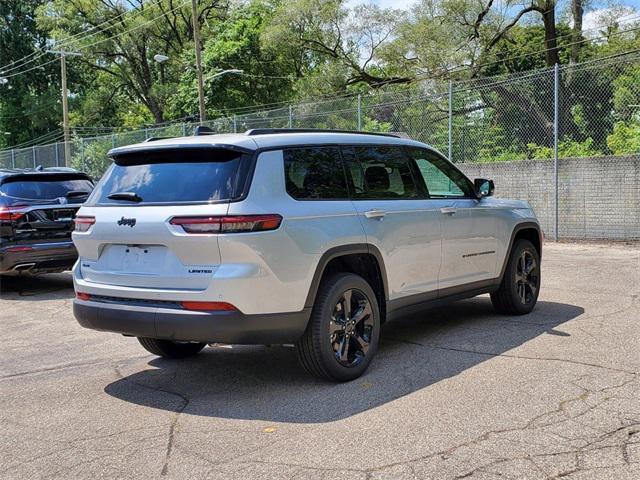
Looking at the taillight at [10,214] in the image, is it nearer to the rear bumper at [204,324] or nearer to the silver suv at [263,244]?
the silver suv at [263,244]

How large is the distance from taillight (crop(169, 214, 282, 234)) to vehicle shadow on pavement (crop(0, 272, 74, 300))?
5.96m

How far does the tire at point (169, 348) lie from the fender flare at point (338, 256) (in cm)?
172

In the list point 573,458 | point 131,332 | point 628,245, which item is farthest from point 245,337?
point 628,245

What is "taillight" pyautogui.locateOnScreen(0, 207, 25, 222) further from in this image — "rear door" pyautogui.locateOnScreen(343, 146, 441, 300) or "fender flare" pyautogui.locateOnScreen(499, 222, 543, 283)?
"fender flare" pyautogui.locateOnScreen(499, 222, 543, 283)

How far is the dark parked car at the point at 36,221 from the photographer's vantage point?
9.44 m

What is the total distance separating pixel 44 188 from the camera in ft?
32.8

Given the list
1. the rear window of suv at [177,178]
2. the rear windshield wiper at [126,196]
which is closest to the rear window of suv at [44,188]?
the rear window of suv at [177,178]

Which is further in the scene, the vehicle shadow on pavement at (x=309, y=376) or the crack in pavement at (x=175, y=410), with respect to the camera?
the vehicle shadow on pavement at (x=309, y=376)

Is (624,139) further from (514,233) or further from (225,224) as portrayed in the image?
(225,224)

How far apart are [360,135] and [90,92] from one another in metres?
51.9

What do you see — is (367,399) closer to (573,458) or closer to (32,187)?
(573,458)

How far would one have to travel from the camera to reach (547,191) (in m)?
14.7

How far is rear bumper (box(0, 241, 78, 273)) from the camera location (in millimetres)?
9391

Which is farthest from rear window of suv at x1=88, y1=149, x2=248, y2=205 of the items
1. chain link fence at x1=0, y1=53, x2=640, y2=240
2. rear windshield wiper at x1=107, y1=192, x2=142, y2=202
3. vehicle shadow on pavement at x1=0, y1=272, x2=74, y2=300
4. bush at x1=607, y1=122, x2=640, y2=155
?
bush at x1=607, y1=122, x2=640, y2=155
